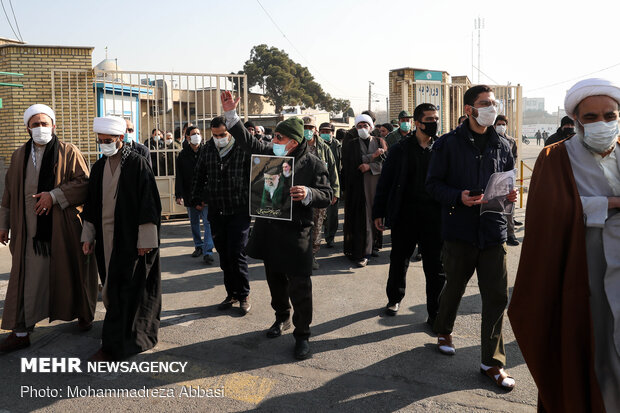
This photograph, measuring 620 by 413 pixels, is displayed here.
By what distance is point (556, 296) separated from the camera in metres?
2.85

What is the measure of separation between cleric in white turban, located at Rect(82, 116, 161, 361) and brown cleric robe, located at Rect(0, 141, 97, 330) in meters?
0.32

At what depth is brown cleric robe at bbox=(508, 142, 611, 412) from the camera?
2746 mm

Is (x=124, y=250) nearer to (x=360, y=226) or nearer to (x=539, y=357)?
(x=539, y=357)

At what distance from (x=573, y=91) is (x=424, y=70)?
→ 49.4 ft

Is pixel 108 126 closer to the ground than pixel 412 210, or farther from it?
farther from it

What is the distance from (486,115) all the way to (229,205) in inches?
105

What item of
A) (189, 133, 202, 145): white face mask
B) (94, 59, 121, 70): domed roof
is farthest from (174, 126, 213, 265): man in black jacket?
(94, 59, 121, 70): domed roof

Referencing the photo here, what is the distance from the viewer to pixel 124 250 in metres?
4.50

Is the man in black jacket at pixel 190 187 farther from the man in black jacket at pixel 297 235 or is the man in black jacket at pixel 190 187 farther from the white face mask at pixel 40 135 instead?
the man in black jacket at pixel 297 235

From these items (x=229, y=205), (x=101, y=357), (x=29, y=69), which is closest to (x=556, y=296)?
(x=101, y=357)

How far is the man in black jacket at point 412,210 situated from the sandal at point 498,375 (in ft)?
3.75

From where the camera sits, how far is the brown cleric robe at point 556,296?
2.75 metres

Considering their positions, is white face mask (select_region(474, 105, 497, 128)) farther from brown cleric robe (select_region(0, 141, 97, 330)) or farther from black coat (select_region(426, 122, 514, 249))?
brown cleric robe (select_region(0, 141, 97, 330))

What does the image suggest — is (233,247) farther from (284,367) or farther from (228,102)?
(284,367)
